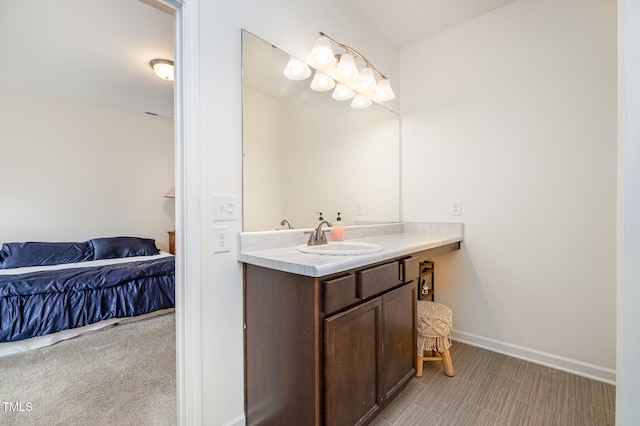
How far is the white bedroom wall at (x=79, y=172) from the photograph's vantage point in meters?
3.28

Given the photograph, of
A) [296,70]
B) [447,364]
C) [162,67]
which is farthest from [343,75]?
[447,364]

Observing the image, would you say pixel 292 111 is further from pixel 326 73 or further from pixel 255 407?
pixel 255 407

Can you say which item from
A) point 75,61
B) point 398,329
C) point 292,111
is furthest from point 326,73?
point 75,61

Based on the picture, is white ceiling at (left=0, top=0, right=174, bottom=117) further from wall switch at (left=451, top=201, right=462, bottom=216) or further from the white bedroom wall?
wall switch at (left=451, top=201, right=462, bottom=216)

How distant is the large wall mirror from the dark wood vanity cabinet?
0.45 m

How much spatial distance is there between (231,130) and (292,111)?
1.96 feet

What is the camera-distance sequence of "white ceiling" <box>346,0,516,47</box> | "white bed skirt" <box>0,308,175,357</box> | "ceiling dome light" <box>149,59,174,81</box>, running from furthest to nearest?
"ceiling dome light" <box>149,59,174,81</box> → "white bed skirt" <box>0,308,175,357</box> → "white ceiling" <box>346,0,516,47</box>

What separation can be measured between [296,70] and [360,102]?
0.72 meters

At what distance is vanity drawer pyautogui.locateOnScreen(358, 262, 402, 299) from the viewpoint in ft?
4.01

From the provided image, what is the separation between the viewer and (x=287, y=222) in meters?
1.68

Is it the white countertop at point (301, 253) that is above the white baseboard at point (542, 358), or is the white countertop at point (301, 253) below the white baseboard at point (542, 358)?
above

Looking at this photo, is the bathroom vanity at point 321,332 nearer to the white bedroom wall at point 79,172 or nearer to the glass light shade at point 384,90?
the glass light shade at point 384,90

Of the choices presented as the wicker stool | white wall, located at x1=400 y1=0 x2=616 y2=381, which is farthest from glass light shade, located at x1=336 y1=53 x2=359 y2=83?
the wicker stool

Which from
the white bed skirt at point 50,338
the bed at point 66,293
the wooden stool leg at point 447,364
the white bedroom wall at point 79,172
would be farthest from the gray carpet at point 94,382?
the white bedroom wall at point 79,172
